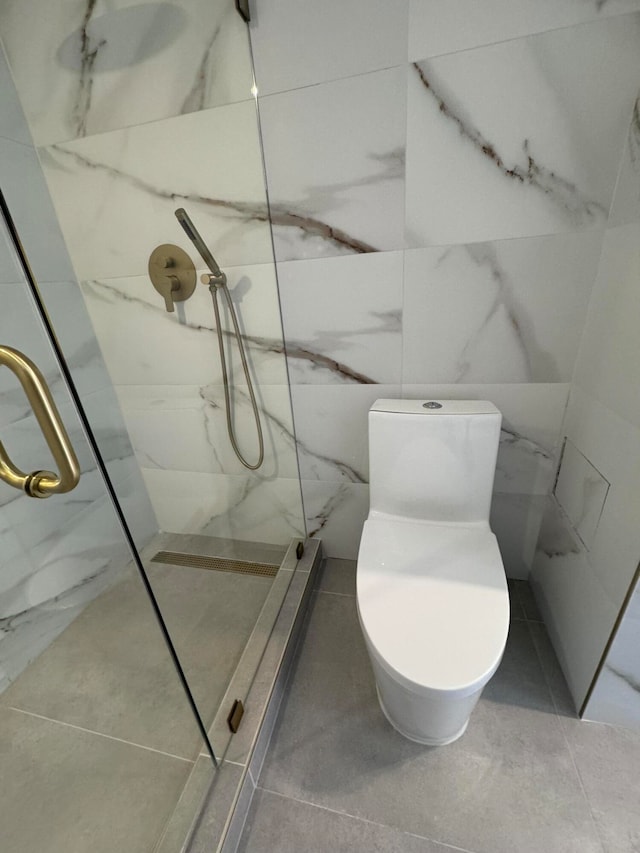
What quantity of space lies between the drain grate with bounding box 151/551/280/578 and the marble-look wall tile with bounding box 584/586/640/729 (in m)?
1.07

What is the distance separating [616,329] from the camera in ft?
2.96

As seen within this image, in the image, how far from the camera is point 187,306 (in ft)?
4.11

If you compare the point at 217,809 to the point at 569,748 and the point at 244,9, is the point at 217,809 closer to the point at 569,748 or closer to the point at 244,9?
the point at 569,748

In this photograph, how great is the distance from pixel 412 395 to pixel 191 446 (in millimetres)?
931

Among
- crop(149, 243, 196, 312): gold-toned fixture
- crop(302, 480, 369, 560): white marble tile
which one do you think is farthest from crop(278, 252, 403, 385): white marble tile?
crop(302, 480, 369, 560): white marble tile

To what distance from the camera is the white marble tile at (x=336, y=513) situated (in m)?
1.45

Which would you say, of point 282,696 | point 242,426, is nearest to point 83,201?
point 242,426

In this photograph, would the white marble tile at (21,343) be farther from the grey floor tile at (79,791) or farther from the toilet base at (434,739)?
the toilet base at (434,739)

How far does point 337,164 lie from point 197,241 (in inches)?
19.0

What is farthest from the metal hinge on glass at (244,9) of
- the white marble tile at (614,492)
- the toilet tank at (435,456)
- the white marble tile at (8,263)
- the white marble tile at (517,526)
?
the white marble tile at (517,526)

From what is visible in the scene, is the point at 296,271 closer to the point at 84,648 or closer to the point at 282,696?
the point at 282,696

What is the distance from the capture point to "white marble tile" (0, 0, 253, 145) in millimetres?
965

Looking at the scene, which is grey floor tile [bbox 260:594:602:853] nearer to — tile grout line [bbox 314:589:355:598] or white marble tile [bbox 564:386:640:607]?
tile grout line [bbox 314:589:355:598]

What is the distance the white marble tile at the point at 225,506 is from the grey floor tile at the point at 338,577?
20cm
